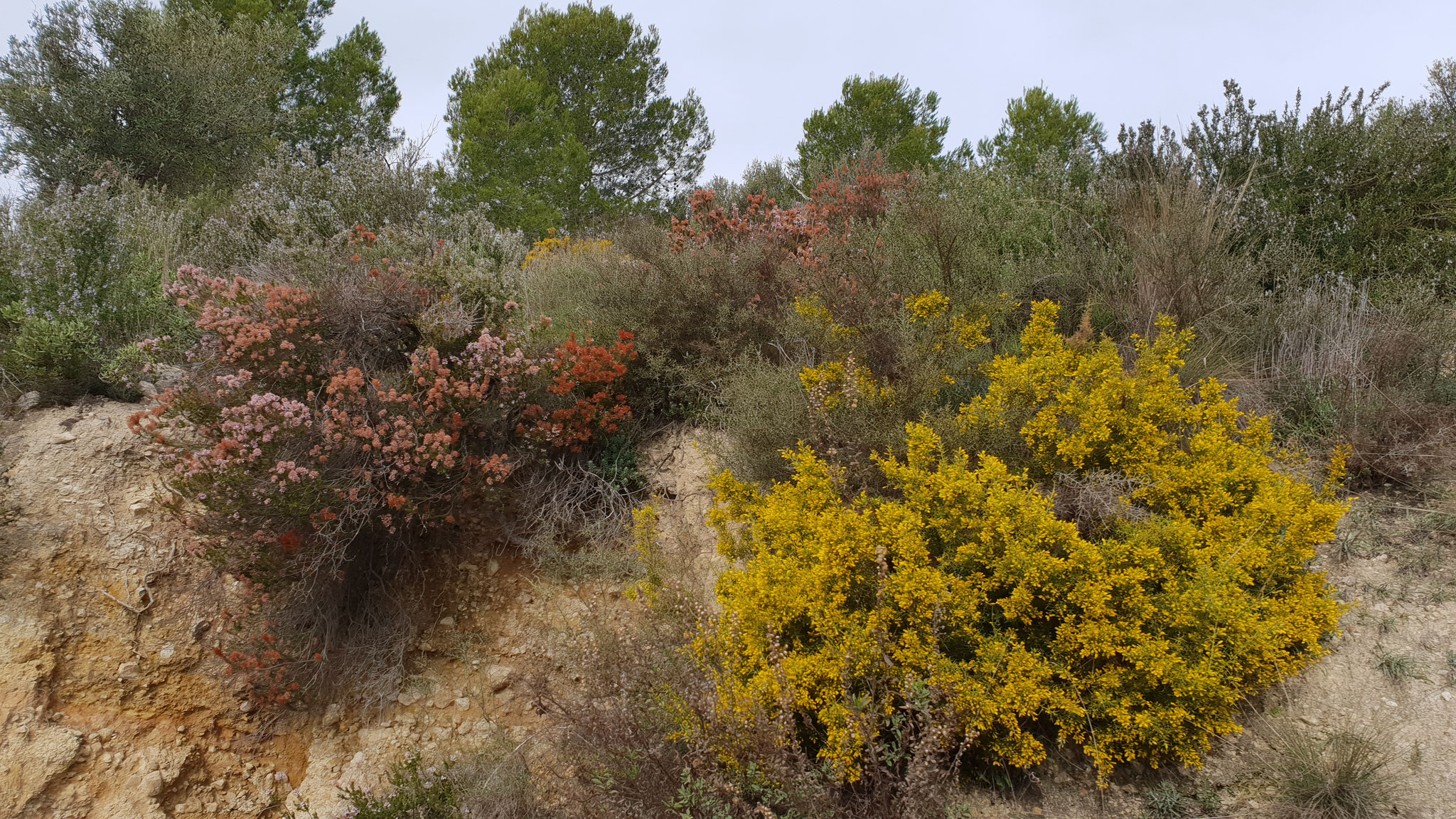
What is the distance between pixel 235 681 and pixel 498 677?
1.41 m

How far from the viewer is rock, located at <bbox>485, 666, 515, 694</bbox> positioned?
439 centimetres

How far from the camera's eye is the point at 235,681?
4211 mm

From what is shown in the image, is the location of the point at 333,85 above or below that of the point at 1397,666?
above

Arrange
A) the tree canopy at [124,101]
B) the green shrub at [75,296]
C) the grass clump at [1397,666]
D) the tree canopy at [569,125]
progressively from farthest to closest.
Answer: the tree canopy at [569,125] < the tree canopy at [124,101] < the green shrub at [75,296] < the grass clump at [1397,666]

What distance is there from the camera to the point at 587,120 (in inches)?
699

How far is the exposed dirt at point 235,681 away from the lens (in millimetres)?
3287


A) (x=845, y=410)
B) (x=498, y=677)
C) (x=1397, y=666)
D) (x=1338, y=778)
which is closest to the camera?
Result: (x=1338, y=778)

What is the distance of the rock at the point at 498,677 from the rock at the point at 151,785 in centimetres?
157

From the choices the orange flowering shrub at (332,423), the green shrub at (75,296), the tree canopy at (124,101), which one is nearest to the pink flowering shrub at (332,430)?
the orange flowering shrub at (332,423)

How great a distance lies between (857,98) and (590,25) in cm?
634

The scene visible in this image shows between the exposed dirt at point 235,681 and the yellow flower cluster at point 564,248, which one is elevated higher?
the yellow flower cluster at point 564,248

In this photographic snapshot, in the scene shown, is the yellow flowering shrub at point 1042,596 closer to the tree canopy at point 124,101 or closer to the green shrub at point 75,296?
the green shrub at point 75,296

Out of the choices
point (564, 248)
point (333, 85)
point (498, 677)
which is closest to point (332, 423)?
point (498, 677)

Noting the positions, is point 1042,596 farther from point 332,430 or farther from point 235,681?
point 235,681
